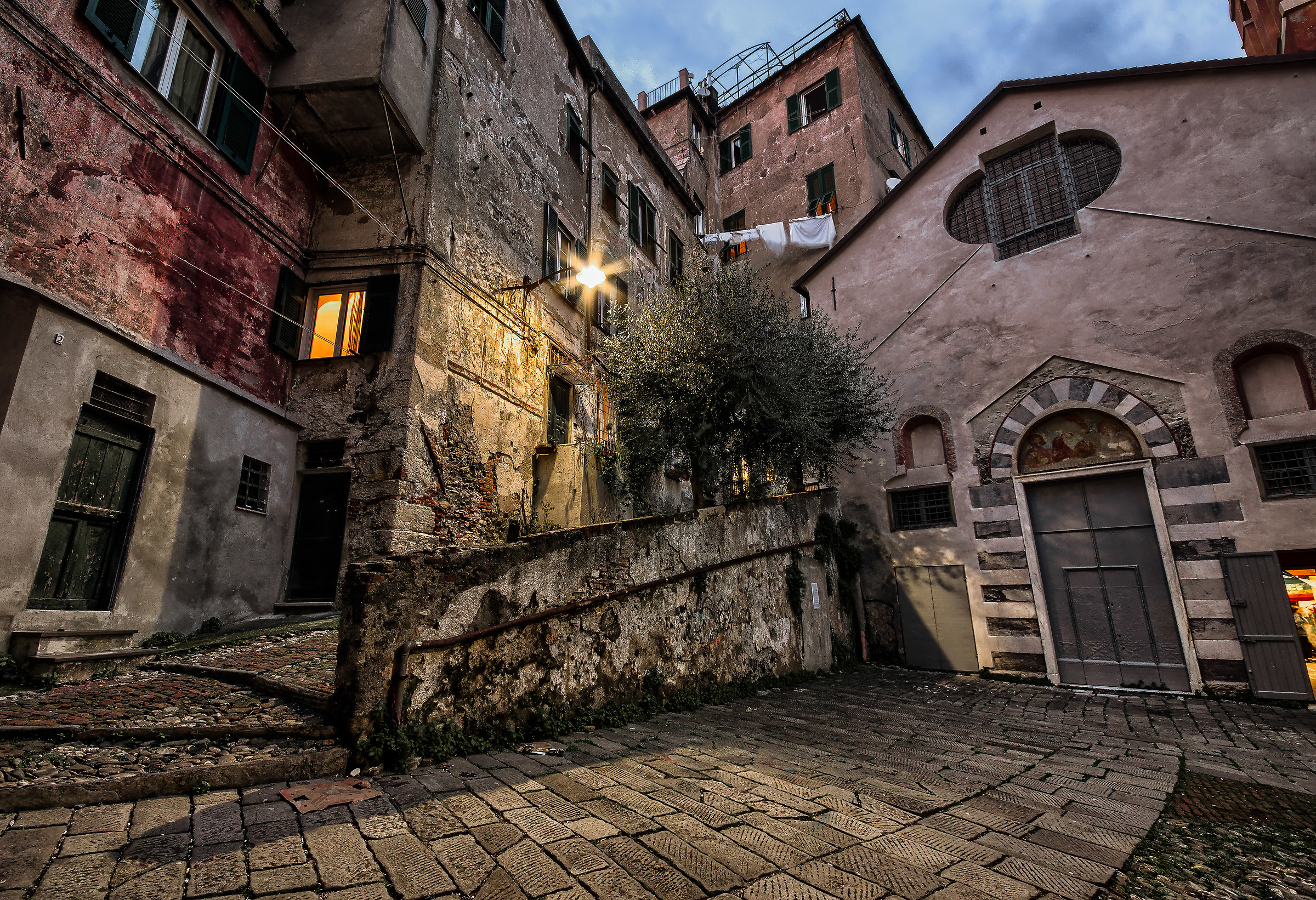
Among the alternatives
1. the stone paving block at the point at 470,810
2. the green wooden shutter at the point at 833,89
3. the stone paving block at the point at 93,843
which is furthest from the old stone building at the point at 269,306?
the green wooden shutter at the point at 833,89

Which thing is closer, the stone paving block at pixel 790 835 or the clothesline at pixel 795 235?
the stone paving block at pixel 790 835

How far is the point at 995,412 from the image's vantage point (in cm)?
1045

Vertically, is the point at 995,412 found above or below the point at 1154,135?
below

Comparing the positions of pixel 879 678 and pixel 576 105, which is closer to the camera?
pixel 879 678

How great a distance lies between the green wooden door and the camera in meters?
5.88

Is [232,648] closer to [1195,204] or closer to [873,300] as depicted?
[873,300]

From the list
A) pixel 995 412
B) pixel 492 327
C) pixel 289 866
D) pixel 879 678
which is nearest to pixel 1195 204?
pixel 995 412

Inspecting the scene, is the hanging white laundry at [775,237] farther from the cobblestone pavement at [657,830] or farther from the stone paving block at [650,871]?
the stone paving block at [650,871]

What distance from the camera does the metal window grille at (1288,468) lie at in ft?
26.0

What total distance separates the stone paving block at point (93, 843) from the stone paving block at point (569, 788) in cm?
184

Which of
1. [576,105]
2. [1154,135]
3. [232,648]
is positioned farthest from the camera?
[576,105]

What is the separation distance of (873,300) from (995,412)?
3583mm

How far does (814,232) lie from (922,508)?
34.2 feet

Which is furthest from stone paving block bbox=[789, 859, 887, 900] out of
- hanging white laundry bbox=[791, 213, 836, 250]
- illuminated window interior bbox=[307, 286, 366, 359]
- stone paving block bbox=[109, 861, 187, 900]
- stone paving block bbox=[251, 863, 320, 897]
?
hanging white laundry bbox=[791, 213, 836, 250]
